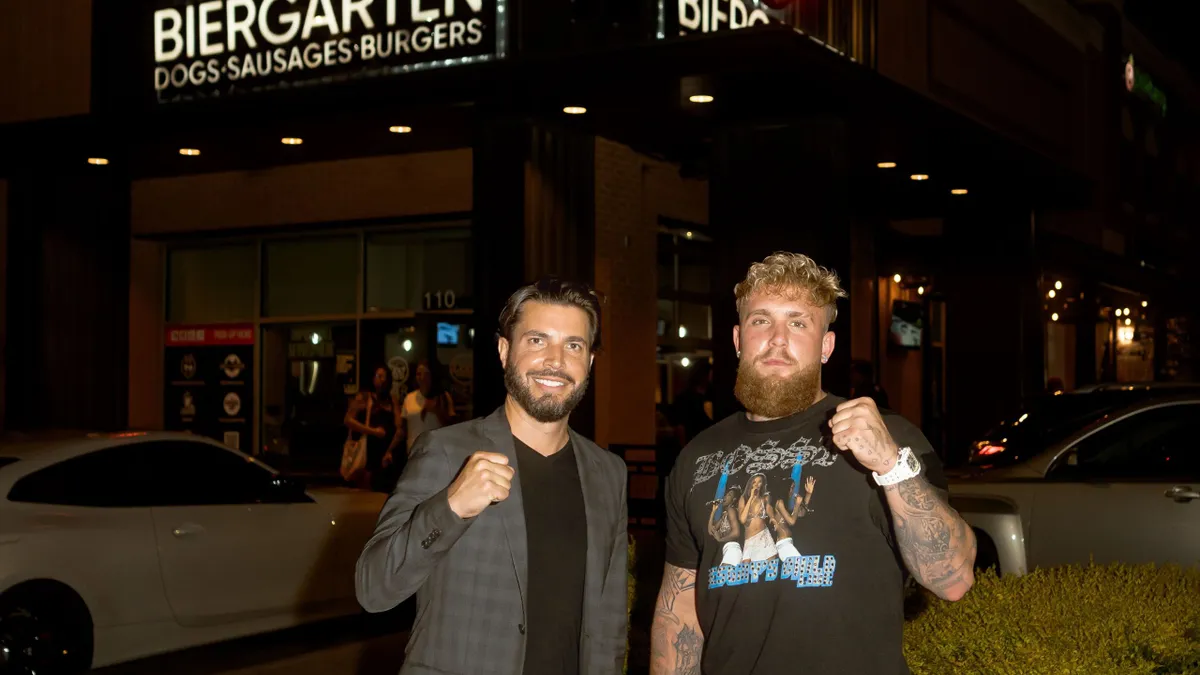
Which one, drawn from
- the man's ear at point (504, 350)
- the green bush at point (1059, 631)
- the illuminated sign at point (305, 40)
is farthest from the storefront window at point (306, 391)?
the man's ear at point (504, 350)

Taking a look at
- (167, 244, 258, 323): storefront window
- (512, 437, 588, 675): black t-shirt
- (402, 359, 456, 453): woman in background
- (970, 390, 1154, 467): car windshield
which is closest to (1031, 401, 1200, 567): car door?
(970, 390, 1154, 467): car windshield

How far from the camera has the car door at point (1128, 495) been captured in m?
9.38

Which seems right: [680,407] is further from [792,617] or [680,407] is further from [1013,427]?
[792,617]

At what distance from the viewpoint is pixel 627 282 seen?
703 inches

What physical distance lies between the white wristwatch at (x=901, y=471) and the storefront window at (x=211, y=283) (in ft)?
58.7

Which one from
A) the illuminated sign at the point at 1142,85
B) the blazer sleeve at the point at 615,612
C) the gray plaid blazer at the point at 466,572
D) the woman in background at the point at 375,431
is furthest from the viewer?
the illuminated sign at the point at 1142,85

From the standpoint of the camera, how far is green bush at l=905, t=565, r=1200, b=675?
4.56 meters

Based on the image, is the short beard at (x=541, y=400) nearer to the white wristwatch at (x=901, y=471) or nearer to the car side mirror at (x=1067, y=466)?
the white wristwatch at (x=901, y=471)

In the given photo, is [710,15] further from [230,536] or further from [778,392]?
[778,392]

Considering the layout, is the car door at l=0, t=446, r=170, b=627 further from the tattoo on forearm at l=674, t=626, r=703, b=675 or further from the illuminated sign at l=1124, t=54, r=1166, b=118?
the illuminated sign at l=1124, t=54, r=1166, b=118

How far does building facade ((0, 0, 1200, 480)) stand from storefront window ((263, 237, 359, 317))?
50 mm

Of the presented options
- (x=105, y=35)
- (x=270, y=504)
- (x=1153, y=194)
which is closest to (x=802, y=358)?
(x=270, y=504)

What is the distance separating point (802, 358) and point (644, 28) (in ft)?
27.3

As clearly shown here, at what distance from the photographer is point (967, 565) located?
3.46 m
